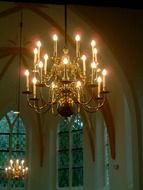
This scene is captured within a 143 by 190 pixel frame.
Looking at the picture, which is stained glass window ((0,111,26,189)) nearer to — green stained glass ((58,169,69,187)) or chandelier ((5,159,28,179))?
green stained glass ((58,169,69,187))

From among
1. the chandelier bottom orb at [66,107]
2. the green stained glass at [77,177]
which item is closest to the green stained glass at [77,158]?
the green stained glass at [77,177]

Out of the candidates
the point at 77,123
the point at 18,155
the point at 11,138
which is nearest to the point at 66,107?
the point at 77,123

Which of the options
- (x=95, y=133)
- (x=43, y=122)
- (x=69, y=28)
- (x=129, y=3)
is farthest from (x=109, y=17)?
(x=43, y=122)

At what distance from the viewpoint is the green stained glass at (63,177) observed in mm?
15734

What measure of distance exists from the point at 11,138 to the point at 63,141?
2.01 meters

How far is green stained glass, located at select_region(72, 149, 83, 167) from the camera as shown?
51.1 ft

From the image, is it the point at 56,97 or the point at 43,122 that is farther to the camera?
the point at 43,122

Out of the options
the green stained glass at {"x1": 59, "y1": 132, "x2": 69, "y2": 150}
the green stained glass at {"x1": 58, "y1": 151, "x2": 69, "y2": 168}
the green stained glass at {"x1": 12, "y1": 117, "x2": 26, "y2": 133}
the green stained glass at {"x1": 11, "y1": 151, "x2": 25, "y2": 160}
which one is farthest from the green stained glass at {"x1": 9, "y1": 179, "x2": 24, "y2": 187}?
the green stained glass at {"x1": 59, "y1": 132, "x2": 69, "y2": 150}

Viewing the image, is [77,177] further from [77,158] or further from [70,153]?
[70,153]

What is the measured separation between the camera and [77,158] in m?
15.6

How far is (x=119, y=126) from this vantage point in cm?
1212

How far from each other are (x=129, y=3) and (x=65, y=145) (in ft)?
36.7

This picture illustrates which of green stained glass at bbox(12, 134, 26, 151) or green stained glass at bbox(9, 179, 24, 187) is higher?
green stained glass at bbox(12, 134, 26, 151)

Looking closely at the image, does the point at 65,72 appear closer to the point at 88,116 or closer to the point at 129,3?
the point at 129,3
